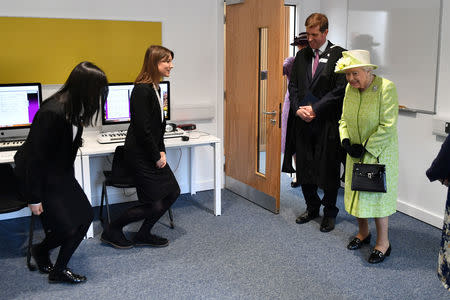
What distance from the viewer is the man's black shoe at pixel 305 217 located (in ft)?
13.5

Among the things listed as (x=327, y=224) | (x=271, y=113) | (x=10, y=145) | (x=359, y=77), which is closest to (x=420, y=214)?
(x=327, y=224)

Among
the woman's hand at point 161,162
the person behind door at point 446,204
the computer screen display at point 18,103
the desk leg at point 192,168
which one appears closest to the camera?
the person behind door at point 446,204

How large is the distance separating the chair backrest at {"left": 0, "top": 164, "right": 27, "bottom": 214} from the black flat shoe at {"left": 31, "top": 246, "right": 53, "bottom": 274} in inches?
11.8

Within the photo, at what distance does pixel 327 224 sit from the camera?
395cm

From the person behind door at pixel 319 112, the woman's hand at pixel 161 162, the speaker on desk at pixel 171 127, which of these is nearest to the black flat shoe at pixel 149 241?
the woman's hand at pixel 161 162

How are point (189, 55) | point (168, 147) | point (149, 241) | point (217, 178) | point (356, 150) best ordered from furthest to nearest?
point (189, 55) < point (217, 178) < point (168, 147) < point (149, 241) < point (356, 150)

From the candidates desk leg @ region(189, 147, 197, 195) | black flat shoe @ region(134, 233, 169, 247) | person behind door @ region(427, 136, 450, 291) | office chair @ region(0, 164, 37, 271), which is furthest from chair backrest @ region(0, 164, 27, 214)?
person behind door @ region(427, 136, 450, 291)

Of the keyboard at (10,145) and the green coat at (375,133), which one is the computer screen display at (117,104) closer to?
the keyboard at (10,145)

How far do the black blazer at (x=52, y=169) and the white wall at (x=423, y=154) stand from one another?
2.76m

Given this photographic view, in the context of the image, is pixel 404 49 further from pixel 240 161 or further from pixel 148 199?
pixel 148 199

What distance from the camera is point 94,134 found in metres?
4.31

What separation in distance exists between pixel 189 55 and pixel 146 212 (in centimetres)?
179

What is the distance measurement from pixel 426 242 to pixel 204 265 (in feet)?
5.63

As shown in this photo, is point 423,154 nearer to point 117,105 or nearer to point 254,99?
point 254,99
